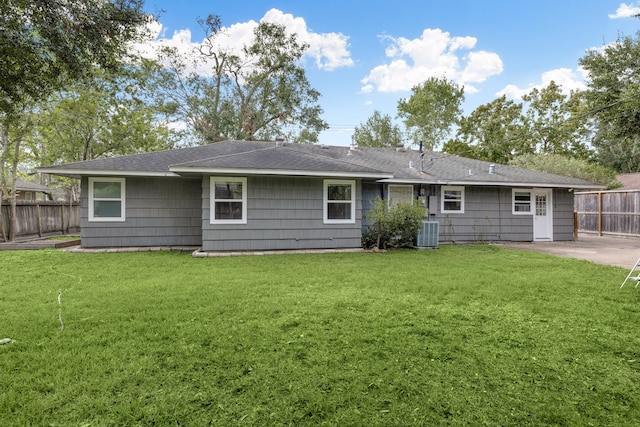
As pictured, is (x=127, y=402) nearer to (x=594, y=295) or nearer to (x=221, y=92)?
(x=594, y=295)

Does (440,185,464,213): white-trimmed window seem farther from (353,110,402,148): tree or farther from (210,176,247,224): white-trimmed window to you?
(353,110,402,148): tree

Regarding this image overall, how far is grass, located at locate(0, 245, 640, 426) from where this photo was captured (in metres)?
2.11

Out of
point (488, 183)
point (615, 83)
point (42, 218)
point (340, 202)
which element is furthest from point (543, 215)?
point (42, 218)

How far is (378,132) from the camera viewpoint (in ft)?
108

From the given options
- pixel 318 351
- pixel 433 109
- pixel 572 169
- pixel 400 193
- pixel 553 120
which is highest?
pixel 433 109

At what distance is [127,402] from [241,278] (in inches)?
139

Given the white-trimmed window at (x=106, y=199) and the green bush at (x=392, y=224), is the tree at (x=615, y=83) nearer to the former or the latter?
the green bush at (x=392, y=224)

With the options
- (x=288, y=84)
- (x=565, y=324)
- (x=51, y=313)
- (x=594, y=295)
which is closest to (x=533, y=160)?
(x=288, y=84)

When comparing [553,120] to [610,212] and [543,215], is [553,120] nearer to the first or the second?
[610,212]

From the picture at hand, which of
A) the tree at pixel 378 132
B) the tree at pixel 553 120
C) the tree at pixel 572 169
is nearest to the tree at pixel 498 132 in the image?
the tree at pixel 553 120

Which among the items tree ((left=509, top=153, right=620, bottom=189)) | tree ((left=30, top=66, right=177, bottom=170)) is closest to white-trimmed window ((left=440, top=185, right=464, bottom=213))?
tree ((left=509, top=153, right=620, bottom=189))

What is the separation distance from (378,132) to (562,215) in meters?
22.4

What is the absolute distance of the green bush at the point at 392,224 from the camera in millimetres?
9383

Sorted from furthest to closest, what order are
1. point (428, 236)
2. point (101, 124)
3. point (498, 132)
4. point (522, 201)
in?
point (498, 132) → point (101, 124) → point (522, 201) → point (428, 236)
